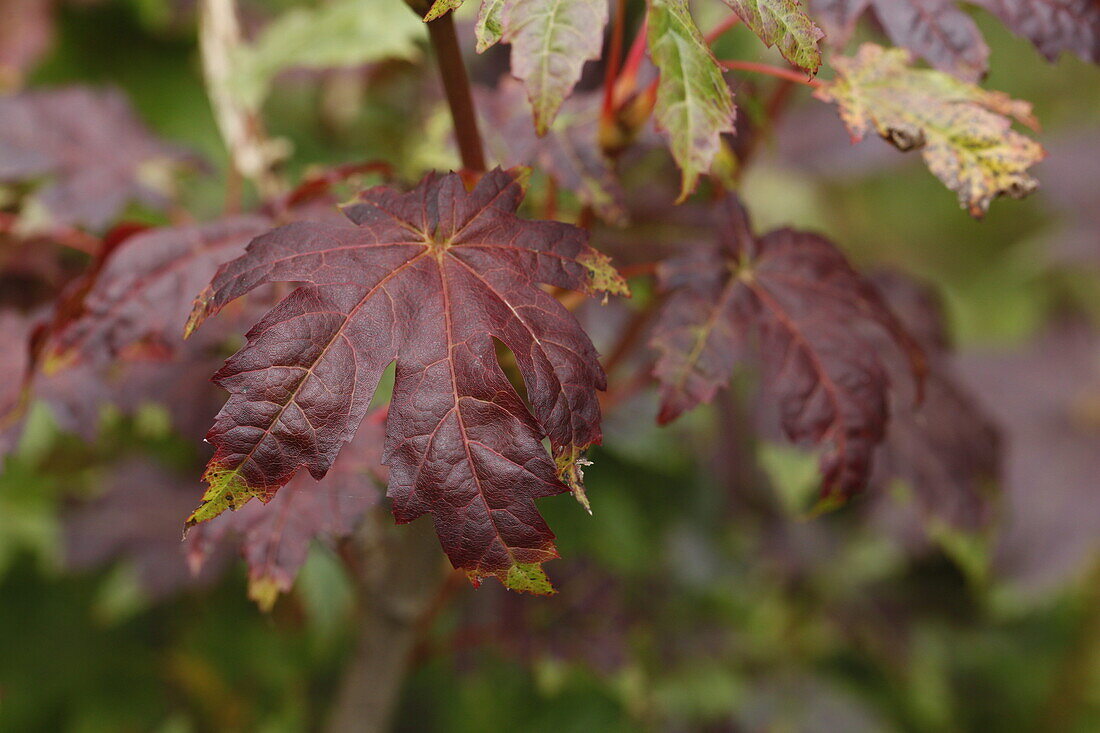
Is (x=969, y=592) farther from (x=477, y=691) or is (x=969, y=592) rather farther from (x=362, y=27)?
(x=362, y=27)

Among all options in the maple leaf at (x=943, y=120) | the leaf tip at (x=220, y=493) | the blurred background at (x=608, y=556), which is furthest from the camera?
the blurred background at (x=608, y=556)

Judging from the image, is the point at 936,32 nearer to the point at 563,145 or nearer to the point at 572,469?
the point at 563,145

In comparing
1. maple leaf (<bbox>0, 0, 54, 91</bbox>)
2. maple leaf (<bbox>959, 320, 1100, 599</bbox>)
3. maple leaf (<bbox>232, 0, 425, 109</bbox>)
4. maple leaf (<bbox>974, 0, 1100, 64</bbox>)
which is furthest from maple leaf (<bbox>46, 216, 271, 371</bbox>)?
maple leaf (<bbox>959, 320, 1100, 599</bbox>)

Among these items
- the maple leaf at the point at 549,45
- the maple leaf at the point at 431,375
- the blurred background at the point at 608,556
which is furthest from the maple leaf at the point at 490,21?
the blurred background at the point at 608,556

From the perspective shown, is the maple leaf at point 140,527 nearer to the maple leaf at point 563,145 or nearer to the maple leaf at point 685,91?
the maple leaf at point 563,145

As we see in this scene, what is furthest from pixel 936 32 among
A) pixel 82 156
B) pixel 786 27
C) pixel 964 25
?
pixel 82 156

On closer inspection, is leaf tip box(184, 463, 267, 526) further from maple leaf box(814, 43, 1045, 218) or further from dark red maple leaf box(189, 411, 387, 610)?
maple leaf box(814, 43, 1045, 218)

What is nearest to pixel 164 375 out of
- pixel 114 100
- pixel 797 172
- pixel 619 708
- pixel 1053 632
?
pixel 114 100
